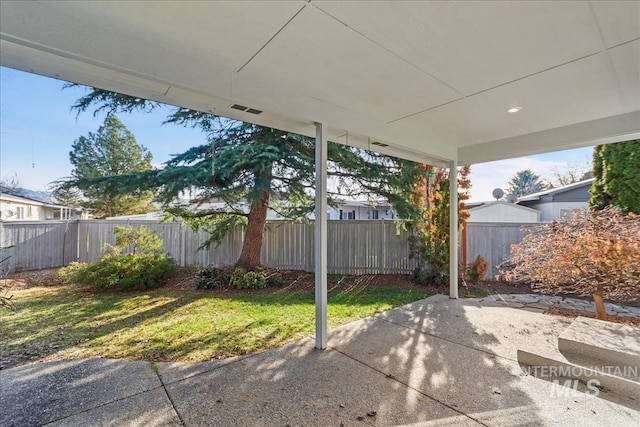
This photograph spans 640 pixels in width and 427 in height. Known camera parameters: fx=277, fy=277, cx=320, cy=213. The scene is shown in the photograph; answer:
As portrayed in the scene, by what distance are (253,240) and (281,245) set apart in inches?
39.5

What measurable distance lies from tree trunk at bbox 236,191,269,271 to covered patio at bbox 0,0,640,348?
3.83 meters

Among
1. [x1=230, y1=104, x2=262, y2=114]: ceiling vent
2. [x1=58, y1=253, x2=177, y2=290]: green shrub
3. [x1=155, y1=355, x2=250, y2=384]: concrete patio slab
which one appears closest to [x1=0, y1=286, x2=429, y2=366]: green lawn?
[x1=155, y1=355, x2=250, y2=384]: concrete patio slab

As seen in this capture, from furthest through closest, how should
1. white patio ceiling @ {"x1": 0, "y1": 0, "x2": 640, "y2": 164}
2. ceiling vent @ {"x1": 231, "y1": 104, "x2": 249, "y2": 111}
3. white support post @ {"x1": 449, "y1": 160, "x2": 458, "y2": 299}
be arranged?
white support post @ {"x1": 449, "y1": 160, "x2": 458, "y2": 299}, ceiling vent @ {"x1": 231, "y1": 104, "x2": 249, "y2": 111}, white patio ceiling @ {"x1": 0, "y1": 0, "x2": 640, "y2": 164}

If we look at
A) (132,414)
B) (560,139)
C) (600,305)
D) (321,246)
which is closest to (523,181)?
(560,139)

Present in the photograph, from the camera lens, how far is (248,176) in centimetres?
604

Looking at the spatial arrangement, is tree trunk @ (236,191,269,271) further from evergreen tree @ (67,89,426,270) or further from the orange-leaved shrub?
the orange-leaved shrub

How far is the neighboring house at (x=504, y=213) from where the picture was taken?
11500 mm

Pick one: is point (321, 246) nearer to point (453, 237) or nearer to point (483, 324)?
point (483, 324)

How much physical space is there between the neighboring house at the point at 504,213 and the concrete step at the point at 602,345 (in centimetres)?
874

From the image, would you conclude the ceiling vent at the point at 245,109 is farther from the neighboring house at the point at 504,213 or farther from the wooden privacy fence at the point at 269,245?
the neighboring house at the point at 504,213

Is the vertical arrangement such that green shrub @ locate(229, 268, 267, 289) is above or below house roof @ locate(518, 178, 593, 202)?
below

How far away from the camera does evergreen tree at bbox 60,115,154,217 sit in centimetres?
555

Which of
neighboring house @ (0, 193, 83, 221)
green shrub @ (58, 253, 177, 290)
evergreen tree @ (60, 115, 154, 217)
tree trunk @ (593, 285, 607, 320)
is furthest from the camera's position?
green shrub @ (58, 253, 177, 290)

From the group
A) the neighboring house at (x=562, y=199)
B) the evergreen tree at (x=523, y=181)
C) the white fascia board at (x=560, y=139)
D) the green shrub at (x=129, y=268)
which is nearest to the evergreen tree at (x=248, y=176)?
the green shrub at (x=129, y=268)
